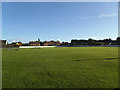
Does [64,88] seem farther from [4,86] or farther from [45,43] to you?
[45,43]

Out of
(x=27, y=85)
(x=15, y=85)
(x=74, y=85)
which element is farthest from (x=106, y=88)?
(x=15, y=85)

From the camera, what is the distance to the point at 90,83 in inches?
128

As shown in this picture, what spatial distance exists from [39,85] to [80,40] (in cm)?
9356

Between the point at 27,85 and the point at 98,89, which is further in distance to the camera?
the point at 27,85

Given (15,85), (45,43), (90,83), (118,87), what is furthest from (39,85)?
(45,43)

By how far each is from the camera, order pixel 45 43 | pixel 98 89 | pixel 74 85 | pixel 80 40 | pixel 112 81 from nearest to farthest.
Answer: pixel 98 89 < pixel 74 85 < pixel 112 81 < pixel 80 40 < pixel 45 43

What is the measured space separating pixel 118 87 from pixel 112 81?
0.39m

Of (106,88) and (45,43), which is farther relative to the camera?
(45,43)

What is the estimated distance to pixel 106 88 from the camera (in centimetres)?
289

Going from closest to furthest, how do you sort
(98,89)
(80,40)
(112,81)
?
1. (98,89)
2. (112,81)
3. (80,40)

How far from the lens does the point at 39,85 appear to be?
3.15m

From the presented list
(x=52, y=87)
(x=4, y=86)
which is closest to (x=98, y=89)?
(x=52, y=87)

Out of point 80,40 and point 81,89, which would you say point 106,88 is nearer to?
point 81,89

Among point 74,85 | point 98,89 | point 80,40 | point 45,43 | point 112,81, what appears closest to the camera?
point 98,89
